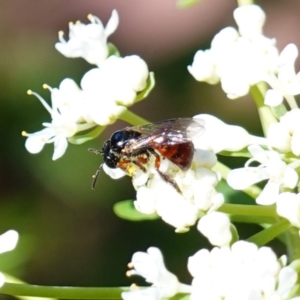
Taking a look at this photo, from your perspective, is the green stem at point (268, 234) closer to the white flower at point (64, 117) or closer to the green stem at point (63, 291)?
the green stem at point (63, 291)

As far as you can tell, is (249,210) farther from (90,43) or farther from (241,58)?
(90,43)

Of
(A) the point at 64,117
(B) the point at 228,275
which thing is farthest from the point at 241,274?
(A) the point at 64,117

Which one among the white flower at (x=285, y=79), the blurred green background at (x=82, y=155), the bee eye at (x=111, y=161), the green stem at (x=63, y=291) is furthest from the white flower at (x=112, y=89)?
the blurred green background at (x=82, y=155)

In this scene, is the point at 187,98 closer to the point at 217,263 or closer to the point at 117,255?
the point at 117,255

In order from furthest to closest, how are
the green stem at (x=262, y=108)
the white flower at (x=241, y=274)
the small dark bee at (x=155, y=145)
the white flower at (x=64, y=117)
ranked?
the white flower at (x=64, y=117) → the green stem at (x=262, y=108) → the small dark bee at (x=155, y=145) → the white flower at (x=241, y=274)

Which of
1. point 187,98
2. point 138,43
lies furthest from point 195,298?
point 138,43

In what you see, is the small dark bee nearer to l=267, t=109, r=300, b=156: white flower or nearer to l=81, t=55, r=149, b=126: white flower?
l=81, t=55, r=149, b=126: white flower
